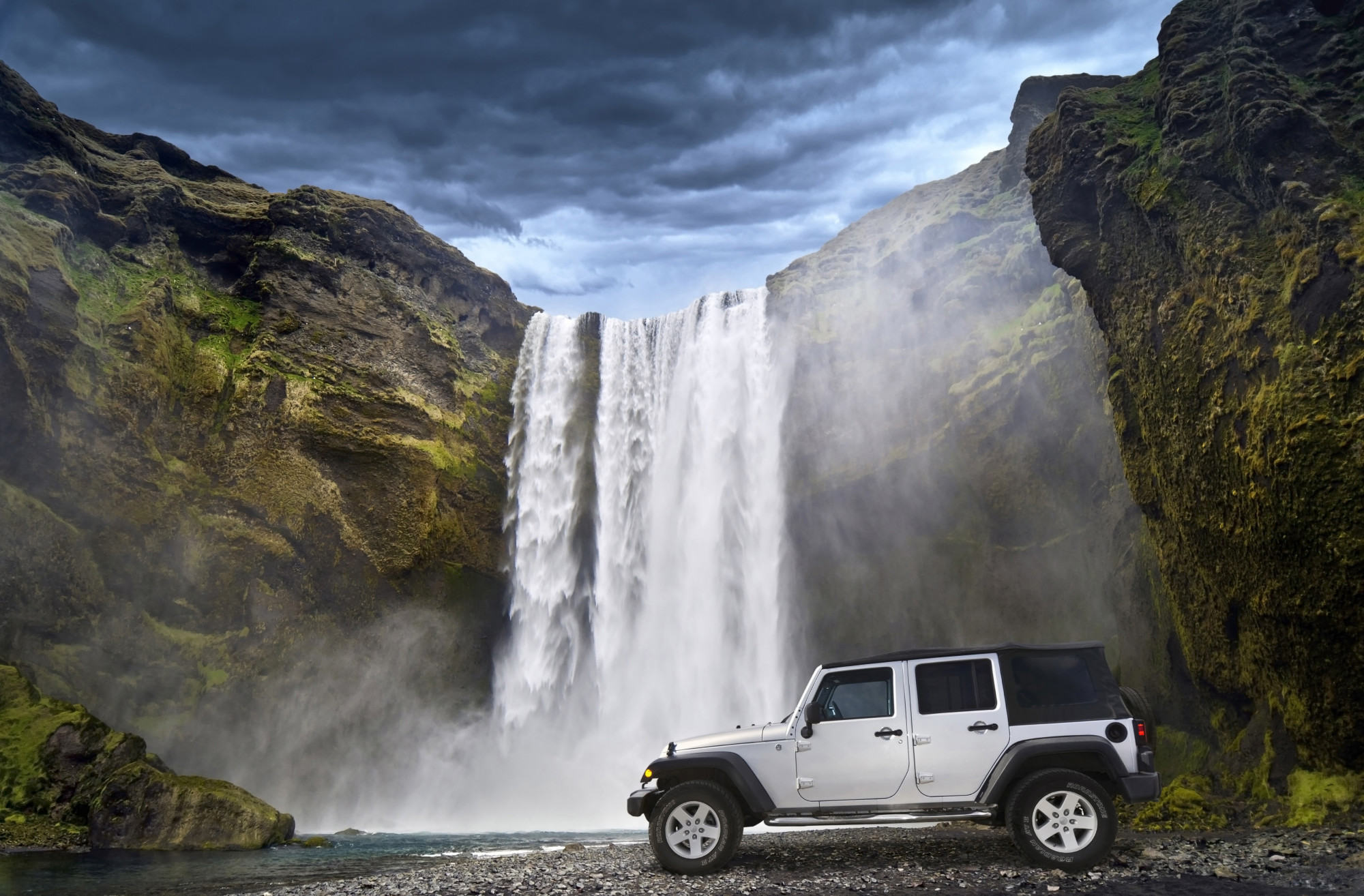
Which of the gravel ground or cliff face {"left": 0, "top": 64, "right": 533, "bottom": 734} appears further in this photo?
cliff face {"left": 0, "top": 64, "right": 533, "bottom": 734}

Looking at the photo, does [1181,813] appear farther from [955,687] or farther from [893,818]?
[893,818]

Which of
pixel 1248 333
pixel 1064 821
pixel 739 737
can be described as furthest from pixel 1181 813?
pixel 739 737

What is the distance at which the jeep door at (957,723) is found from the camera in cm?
797

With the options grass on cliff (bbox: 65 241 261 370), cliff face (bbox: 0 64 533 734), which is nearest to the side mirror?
cliff face (bbox: 0 64 533 734)

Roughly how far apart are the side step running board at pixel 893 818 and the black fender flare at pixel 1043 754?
0.21 meters

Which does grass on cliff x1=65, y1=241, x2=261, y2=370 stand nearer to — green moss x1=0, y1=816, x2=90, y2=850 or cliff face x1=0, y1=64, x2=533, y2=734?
cliff face x1=0, y1=64, x2=533, y2=734

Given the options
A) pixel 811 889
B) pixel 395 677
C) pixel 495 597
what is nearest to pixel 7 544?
pixel 395 677

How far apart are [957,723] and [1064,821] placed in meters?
1.31

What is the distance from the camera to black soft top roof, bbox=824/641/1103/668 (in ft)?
26.7

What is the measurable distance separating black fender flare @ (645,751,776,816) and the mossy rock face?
14166 millimetres

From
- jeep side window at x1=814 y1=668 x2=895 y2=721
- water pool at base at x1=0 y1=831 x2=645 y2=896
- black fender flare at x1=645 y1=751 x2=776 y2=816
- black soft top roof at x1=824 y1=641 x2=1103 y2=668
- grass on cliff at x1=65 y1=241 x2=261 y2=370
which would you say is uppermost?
grass on cliff at x1=65 y1=241 x2=261 y2=370

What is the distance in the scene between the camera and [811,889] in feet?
25.0

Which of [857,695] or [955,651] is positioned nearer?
[955,651]

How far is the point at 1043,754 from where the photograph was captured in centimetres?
783
